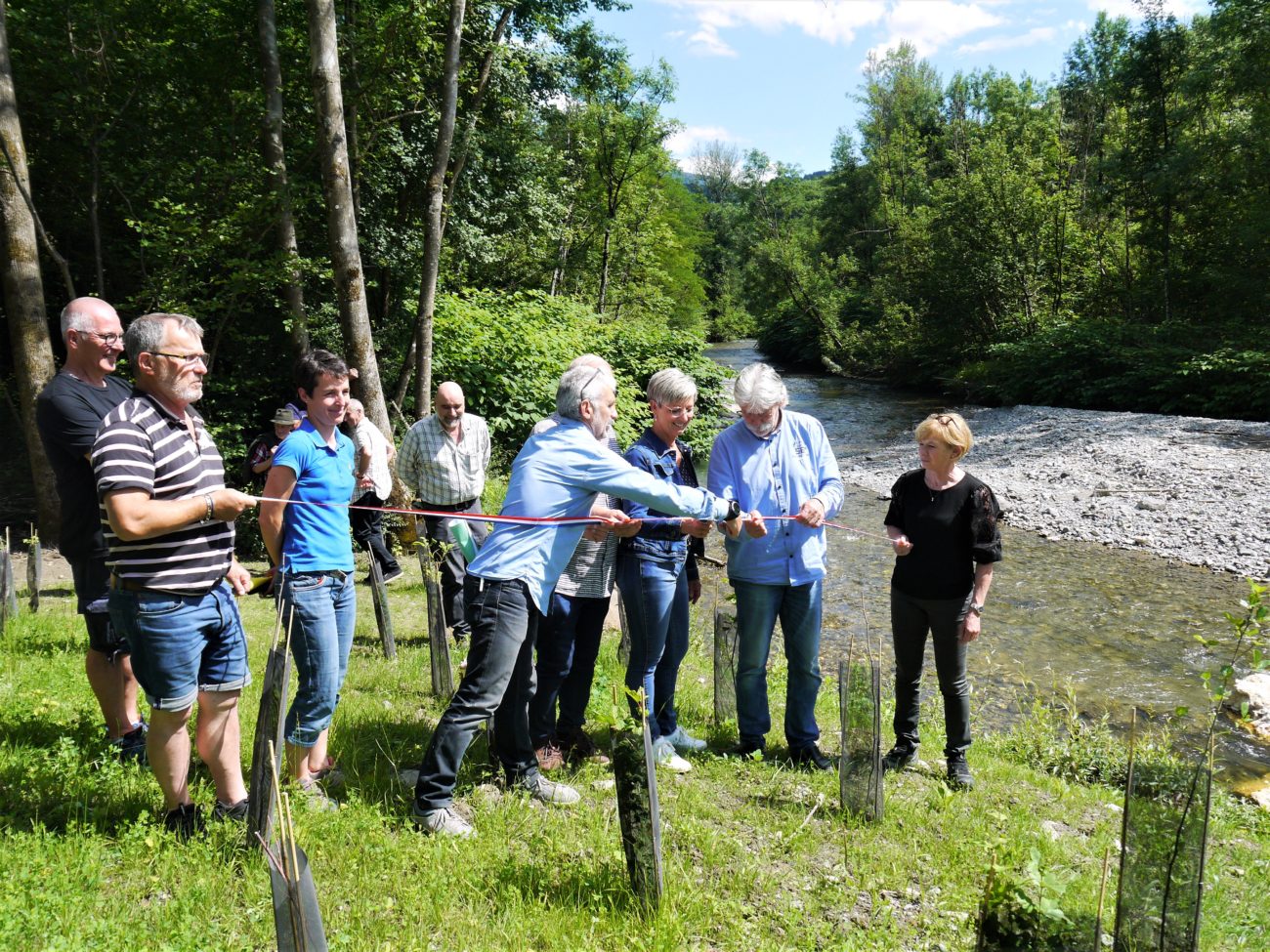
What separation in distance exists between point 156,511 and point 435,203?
9357 mm

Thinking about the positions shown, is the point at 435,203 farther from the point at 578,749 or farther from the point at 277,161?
the point at 578,749

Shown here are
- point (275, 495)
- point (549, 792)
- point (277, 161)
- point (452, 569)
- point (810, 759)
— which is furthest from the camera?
point (277, 161)

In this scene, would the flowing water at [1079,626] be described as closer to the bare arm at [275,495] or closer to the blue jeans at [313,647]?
the blue jeans at [313,647]

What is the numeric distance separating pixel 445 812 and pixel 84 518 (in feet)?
6.93

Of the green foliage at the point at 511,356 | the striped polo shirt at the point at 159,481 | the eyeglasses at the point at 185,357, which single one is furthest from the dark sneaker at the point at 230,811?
the green foliage at the point at 511,356

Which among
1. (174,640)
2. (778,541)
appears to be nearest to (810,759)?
(778,541)

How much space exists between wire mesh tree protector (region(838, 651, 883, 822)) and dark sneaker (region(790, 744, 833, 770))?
2.06 feet

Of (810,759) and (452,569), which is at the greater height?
(452,569)

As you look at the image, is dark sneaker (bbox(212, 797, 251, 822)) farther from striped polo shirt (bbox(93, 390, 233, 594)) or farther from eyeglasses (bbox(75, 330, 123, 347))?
eyeglasses (bbox(75, 330, 123, 347))

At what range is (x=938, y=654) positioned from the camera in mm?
4547

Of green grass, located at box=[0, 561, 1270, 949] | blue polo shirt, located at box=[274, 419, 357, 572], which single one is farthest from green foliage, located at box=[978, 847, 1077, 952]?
blue polo shirt, located at box=[274, 419, 357, 572]

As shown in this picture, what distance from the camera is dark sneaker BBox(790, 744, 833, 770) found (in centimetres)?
453

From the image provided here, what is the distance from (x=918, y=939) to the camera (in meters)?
2.98

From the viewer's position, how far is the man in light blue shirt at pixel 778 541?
4.39 m
